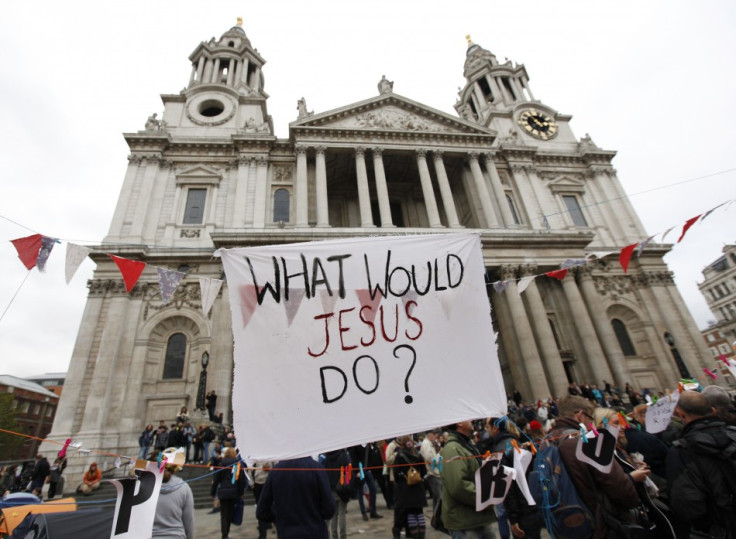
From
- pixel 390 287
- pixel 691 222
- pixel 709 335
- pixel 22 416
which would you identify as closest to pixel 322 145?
pixel 691 222

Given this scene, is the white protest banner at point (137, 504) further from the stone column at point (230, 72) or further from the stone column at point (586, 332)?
the stone column at point (230, 72)

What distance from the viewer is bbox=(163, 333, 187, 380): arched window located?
1772 cm

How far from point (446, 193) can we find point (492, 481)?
20322 mm

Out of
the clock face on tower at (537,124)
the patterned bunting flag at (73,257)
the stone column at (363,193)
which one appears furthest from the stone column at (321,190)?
the clock face on tower at (537,124)

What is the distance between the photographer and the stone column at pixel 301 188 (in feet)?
66.5

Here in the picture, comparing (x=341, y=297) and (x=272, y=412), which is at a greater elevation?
(x=341, y=297)

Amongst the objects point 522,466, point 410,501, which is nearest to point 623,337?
point 410,501

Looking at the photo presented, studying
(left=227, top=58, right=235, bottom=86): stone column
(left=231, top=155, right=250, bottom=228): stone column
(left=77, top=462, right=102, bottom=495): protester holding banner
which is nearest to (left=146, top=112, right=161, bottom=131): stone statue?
(left=231, top=155, right=250, bottom=228): stone column

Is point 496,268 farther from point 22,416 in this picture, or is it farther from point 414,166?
point 22,416

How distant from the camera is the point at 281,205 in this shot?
22359 mm

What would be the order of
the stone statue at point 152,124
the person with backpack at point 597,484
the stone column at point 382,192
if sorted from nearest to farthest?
1. the person with backpack at point 597,484
2. the stone column at point 382,192
3. the stone statue at point 152,124

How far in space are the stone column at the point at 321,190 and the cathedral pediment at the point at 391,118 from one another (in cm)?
199

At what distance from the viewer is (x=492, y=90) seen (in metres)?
32.8

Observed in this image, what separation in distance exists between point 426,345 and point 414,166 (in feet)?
75.6
